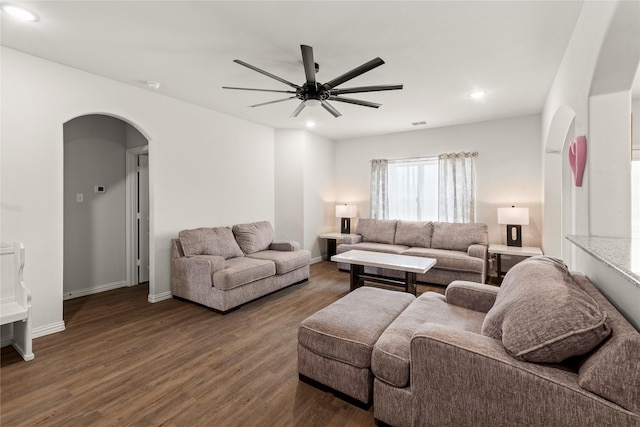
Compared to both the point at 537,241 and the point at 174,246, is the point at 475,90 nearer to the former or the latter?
the point at 537,241

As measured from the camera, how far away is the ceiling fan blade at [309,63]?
2.07 meters

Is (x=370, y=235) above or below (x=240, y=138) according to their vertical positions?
below

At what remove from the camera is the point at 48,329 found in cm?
282

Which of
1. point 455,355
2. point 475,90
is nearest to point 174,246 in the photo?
point 455,355

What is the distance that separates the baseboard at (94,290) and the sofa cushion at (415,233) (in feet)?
14.9

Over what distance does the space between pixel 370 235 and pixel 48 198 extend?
4557 millimetres

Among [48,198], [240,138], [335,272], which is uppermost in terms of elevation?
[240,138]

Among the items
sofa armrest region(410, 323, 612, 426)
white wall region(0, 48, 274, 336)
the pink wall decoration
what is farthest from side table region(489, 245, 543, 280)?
white wall region(0, 48, 274, 336)

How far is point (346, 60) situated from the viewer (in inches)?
111

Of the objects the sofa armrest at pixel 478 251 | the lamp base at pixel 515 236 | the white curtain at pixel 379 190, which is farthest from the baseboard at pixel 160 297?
the lamp base at pixel 515 236

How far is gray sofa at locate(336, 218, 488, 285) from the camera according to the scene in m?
4.19

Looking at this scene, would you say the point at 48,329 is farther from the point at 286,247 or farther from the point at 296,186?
the point at 296,186

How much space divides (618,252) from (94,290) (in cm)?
533

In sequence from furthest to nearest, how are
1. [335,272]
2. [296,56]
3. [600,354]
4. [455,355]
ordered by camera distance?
1. [335,272]
2. [296,56]
3. [455,355]
4. [600,354]
